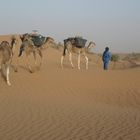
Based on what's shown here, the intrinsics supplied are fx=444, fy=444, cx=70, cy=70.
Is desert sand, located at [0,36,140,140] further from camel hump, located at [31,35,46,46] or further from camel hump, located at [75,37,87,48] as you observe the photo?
camel hump, located at [75,37,87,48]

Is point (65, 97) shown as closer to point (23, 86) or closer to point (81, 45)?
point (23, 86)

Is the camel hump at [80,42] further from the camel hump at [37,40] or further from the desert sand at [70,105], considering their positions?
the camel hump at [37,40]

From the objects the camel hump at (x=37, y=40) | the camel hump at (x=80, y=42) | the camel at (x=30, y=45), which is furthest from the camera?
the camel hump at (x=80, y=42)

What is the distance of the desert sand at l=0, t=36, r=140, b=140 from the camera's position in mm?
10492

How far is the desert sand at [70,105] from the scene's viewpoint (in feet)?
34.4

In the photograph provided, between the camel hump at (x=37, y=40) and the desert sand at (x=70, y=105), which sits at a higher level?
the camel hump at (x=37, y=40)

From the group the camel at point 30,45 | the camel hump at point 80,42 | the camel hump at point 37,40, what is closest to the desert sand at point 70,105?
the camel at point 30,45

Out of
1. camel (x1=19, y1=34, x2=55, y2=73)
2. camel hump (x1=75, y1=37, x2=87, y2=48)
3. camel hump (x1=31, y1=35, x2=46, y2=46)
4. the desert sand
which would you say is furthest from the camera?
camel hump (x1=75, y1=37, x2=87, y2=48)

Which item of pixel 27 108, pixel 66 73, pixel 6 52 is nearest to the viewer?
pixel 27 108

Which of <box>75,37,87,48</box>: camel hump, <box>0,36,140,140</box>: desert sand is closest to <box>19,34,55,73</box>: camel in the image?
<box>0,36,140,140</box>: desert sand

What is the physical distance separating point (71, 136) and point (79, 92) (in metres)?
10.2

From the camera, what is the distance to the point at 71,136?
998 cm

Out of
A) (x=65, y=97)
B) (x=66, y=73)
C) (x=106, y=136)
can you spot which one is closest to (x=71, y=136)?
(x=106, y=136)

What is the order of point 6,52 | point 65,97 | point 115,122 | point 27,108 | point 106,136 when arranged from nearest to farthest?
1. point 106,136
2. point 115,122
3. point 27,108
4. point 65,97
5. point 6,52
